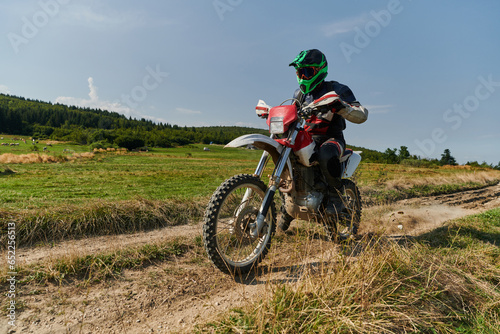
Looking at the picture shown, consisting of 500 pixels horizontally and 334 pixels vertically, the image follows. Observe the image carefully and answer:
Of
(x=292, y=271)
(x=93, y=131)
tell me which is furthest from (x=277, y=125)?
(x=93, y=131)

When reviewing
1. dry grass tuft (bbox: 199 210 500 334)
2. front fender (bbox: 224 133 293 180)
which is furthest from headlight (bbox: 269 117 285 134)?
dry grass tuft (bbox: 199 210 500 334)

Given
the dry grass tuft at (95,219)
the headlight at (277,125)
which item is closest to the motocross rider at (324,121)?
the headlight at (277,125)

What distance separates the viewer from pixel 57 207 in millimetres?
4836

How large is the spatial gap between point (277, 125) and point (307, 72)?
1.25m

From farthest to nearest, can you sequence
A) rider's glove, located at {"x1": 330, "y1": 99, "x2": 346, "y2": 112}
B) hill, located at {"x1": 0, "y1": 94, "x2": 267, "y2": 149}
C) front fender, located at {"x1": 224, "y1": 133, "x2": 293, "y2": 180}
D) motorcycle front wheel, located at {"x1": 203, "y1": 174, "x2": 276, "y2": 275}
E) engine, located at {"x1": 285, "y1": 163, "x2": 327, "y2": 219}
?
hill, located at {"x1": 0, "y1": 94, "x2": 267, "y2": 149} < engine, located at {"x1": 285, "y1": 163, "x2": 327, "y2": 219} < rider's glove, located at {"x1": 330, "y1": 99, "x2": 346, "y2": 112} < front fender, located at {"x1": 224, "y1": 133, "x2": 293, "y2": 180} < motorcycle front wheel, located at {"x1": 203, "y1": 174, "x2": 276, "y2": 275}

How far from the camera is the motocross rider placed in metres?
4.27

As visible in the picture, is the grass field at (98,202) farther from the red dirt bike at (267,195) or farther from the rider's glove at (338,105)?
the rider's glove at (338,105)

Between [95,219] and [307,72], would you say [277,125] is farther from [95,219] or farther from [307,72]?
[95,219]

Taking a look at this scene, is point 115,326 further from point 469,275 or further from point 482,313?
point 469,275

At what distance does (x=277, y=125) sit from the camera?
3816mm

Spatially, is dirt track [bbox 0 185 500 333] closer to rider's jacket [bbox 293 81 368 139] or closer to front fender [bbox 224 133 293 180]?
front fender [bbox 224 133 293 180]

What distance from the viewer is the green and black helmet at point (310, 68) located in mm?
4312

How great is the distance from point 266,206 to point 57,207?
3.87m

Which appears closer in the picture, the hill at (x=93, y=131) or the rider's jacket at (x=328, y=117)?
the rider's jacket at (x=328, y=117)
